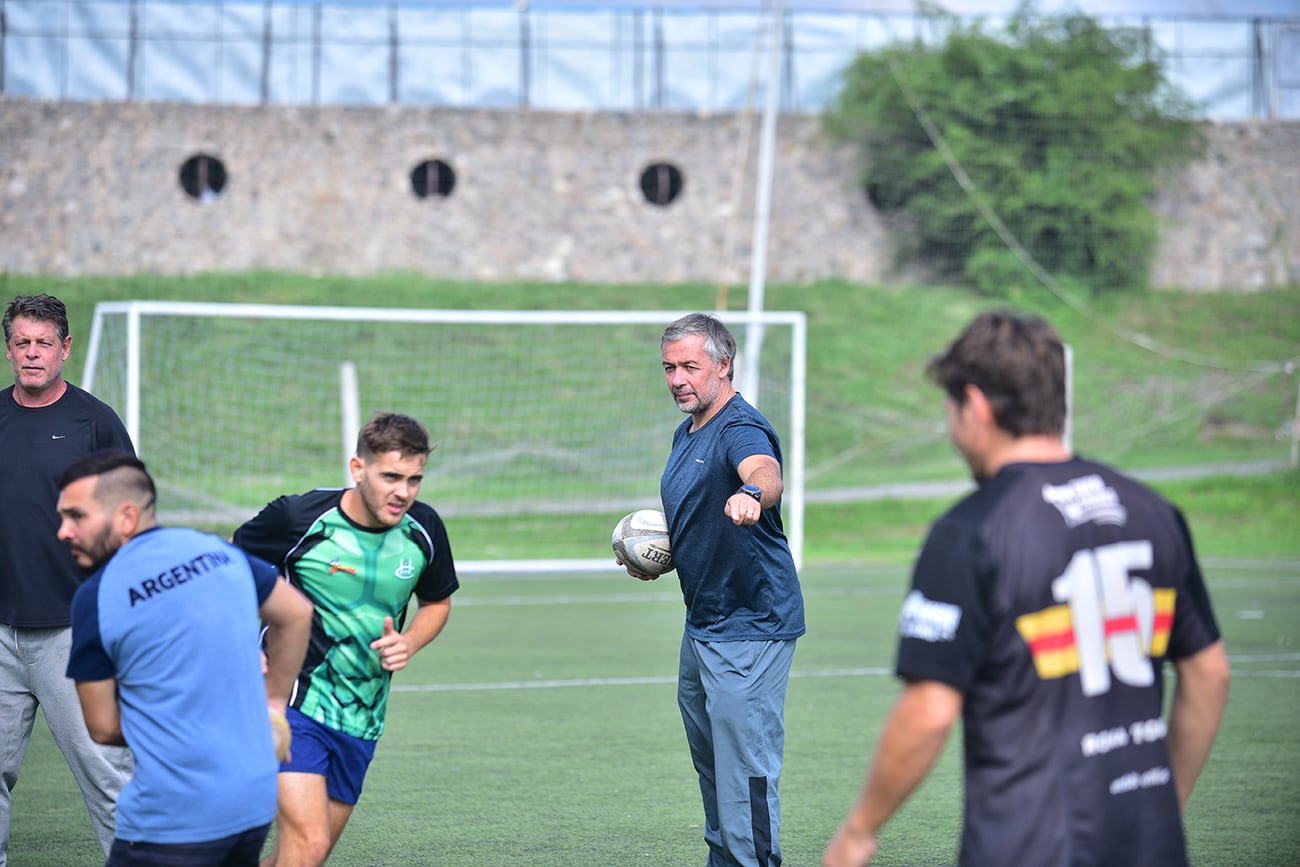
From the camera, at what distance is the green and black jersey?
4.12 metres

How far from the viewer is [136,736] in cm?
310

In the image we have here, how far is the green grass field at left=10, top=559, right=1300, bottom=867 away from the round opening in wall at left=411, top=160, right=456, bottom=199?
24.9 m

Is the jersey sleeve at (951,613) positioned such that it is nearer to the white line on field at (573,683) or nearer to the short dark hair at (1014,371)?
the short dark hair at (1014,371)

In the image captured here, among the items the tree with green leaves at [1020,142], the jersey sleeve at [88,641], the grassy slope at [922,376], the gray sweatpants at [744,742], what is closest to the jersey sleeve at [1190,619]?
the gray sweatpants at [744,742]

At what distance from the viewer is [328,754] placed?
409 cm

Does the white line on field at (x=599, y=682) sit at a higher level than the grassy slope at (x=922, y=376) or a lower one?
lower

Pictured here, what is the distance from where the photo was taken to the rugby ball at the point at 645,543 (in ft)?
17.2

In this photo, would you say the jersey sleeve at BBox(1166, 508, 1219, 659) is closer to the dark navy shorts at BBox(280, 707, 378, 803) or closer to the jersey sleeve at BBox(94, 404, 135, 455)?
the dark navy shorts at BBox(280, 707, 378, 803)

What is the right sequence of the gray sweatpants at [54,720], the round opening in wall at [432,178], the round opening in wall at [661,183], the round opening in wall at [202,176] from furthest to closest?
the round opening in wall at [661,183]
the round opening in wall at [432,178]
the round opening in wall at [202,176]
the gray sweatpants at [54,720]

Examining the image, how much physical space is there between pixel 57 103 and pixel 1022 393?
Answer: 35865 millimetres

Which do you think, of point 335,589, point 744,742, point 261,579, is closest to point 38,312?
point 335,589

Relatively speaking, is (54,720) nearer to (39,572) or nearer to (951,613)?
(39,572)

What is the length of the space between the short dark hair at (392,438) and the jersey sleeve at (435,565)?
0.37 m

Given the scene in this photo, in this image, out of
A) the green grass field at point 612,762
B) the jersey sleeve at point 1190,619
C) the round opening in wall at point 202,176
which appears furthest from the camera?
the round opening in wall at point 202,176
